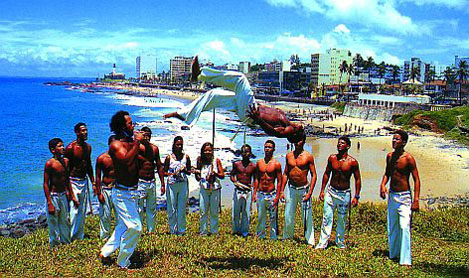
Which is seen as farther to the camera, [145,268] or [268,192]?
[268,192]

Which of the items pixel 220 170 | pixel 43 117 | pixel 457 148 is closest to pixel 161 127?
pixel 43 117

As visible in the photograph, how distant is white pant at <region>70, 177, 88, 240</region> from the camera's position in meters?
8.34

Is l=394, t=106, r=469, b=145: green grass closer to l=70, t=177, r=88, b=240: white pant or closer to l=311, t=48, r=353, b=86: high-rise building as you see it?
l=70, t=177, r=88, b=240: white pant

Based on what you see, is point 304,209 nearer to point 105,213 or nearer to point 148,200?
point 148,200

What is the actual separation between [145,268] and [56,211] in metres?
2.33

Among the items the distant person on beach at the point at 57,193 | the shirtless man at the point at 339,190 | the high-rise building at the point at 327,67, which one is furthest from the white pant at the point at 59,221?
the high-rise building at the point at 327,67

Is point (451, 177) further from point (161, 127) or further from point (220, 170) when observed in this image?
point (161, 127)

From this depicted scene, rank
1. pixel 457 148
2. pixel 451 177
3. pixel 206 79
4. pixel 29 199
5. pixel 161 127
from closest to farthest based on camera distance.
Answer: pixel 206 79 < pixel 29 199 < pixel 451 177 < pixel 457 148 < pixel 161 127

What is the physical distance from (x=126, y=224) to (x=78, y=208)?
2.17 m

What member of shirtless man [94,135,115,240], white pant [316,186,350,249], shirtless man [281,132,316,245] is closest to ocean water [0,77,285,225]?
shirtless man [281,132,316,245]

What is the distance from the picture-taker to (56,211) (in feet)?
26.4

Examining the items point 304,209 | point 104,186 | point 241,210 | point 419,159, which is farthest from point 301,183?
point 419,159

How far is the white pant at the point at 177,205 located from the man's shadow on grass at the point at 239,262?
2.03 metres

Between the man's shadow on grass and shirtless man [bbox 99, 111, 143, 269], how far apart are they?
115cm
